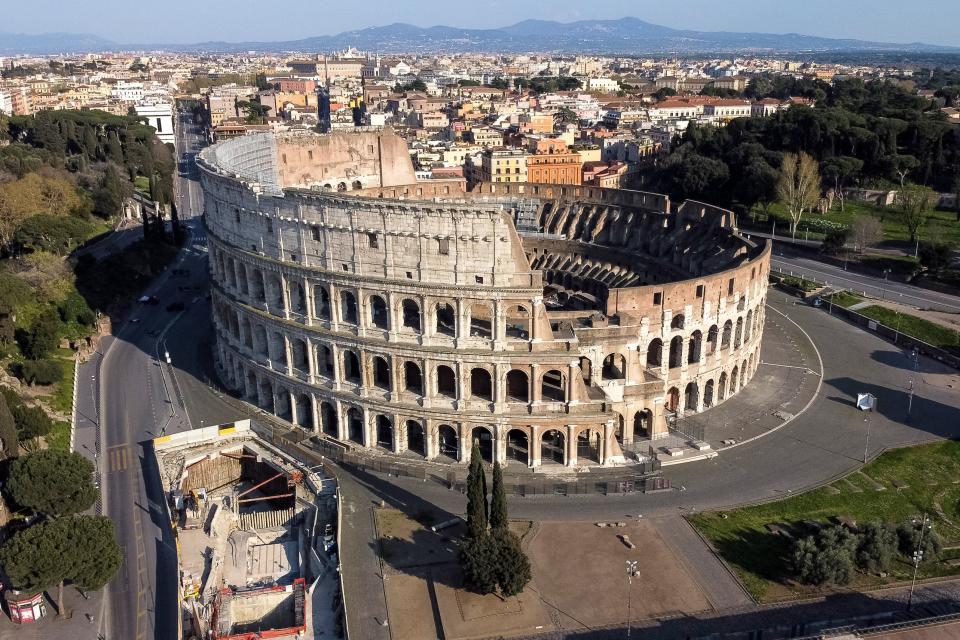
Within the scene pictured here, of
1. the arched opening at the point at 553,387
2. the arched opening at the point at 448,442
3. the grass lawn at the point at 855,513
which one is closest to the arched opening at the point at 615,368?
the arched opening at the point at 553,387

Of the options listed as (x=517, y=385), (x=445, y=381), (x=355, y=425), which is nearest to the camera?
(x=517, y=385)

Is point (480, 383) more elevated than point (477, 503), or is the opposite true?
point (480, 383)

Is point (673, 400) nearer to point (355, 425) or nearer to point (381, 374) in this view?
point (381, 374)

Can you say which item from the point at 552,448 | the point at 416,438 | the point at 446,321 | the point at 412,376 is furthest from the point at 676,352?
the point at 416,438

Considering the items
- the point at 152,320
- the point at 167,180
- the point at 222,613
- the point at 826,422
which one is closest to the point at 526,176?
the point at 167,180

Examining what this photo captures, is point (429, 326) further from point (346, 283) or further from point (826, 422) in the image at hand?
point (826, 422)

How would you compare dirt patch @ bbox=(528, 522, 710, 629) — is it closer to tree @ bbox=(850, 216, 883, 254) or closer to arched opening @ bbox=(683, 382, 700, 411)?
arched opening @ bbox=(683, 382, 700, 411)
